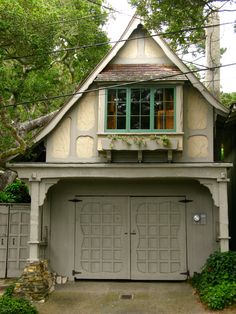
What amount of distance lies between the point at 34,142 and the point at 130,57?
3677 mm

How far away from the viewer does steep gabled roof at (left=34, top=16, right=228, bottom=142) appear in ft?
37.4

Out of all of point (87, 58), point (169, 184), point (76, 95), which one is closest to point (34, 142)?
point (76, 95)

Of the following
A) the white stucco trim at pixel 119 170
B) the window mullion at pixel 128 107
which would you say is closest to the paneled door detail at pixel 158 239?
the white stucco trim at pixel 119 170

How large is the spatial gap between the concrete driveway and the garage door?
376 mm

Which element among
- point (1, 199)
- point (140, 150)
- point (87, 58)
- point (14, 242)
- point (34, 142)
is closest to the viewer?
point (140, 150)

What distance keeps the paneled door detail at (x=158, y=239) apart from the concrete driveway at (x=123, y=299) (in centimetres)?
42

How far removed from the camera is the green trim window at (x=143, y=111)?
1138 centimetres

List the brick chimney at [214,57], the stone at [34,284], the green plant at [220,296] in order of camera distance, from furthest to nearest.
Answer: the brick chimney at [214,57], the stone at [34,284], the green plant at [220,296]

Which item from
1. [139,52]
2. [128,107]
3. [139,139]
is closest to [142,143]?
[139,139]

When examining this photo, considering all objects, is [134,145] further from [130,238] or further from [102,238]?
[102,238]

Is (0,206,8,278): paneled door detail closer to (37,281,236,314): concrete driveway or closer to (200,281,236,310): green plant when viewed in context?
(37,281,236,314): concrete driveway

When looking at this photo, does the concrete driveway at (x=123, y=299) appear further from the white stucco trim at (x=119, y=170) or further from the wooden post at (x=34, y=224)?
the white stucco trim at (x=119, y=170)

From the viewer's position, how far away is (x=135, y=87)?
37.6 ft

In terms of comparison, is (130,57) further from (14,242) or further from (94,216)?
(14,242)
